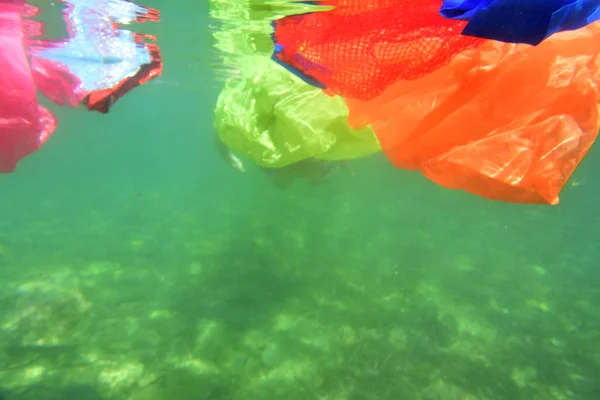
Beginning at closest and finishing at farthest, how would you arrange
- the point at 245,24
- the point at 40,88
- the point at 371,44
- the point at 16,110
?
the point at 371,44 < the point at 16,110 < the point at 40,88 < the point at 245,24

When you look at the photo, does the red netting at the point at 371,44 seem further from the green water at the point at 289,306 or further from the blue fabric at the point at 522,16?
the green water at the point at 289,306

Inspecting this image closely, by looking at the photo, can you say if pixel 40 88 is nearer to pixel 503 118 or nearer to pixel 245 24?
pixel 245 24

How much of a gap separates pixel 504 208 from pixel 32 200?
34.4 m

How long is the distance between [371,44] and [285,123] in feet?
4.74

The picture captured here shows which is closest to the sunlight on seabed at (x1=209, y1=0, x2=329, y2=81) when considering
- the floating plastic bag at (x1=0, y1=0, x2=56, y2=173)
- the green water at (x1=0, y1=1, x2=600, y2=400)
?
the green water at (x1=0, y1=1, x2=600, y2=400)

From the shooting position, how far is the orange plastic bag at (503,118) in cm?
223

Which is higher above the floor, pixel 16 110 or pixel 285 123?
pixel 285 123

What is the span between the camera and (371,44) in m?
2.71

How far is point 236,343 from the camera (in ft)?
23.6

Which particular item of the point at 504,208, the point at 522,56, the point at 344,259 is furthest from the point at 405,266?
the point at 504,208

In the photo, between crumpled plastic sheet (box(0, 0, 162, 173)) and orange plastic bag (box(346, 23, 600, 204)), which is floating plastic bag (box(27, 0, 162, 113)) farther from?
orange plastic bag (box(346, 23, 600, 204))

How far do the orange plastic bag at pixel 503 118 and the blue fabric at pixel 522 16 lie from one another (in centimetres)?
76

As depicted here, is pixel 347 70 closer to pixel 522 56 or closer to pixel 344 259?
pixel 522 56

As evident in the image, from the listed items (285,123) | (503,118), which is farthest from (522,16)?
(285,123)
